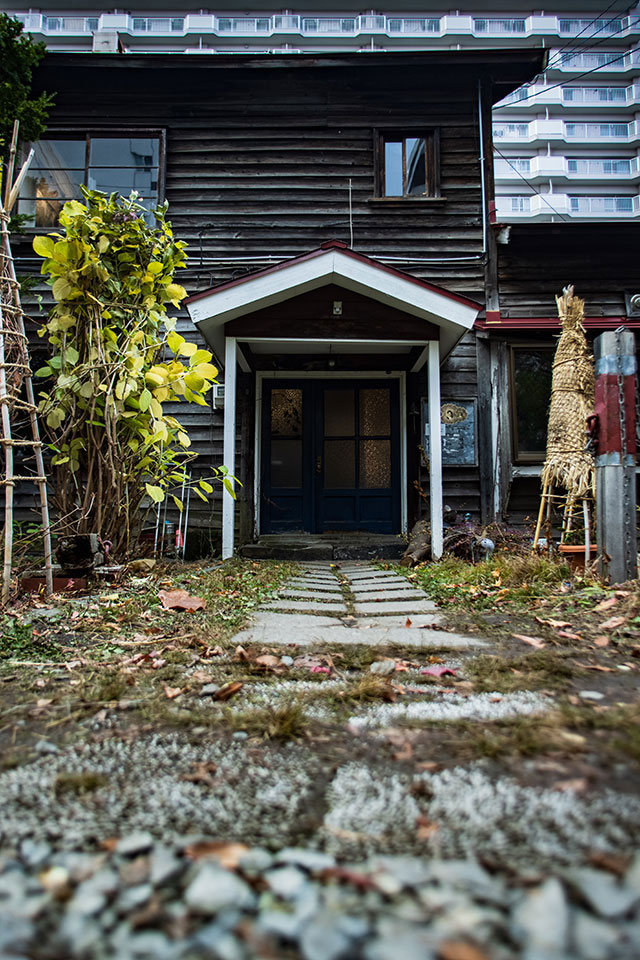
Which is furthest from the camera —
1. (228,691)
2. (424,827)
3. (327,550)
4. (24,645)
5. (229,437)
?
(327,550)

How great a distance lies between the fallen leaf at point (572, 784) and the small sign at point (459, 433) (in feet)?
18.9

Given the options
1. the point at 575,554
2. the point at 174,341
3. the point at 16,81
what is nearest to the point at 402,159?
the point at 16,81

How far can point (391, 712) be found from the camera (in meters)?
1.31

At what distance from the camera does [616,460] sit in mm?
3123

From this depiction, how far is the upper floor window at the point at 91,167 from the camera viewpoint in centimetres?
691

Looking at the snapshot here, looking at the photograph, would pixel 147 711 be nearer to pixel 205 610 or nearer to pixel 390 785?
pixel 390 785

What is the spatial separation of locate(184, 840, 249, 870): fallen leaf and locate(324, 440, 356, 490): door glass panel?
6.15m

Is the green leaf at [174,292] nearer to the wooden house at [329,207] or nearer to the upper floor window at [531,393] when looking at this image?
the wooden house at [329,207]

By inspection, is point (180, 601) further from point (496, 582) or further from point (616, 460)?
point (616, 460)

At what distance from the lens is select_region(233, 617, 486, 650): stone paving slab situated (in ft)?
6.66

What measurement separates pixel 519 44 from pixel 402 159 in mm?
22508

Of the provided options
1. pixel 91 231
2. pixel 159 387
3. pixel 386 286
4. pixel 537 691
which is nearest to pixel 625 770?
pixel 537 691

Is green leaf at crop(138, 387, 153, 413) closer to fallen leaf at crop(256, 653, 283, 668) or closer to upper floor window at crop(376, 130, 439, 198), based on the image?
fallen leaf at crop(256, 653, 283, 668)

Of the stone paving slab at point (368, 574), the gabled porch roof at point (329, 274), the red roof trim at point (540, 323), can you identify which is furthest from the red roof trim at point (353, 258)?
the stone paving slab at point (368, 574)
